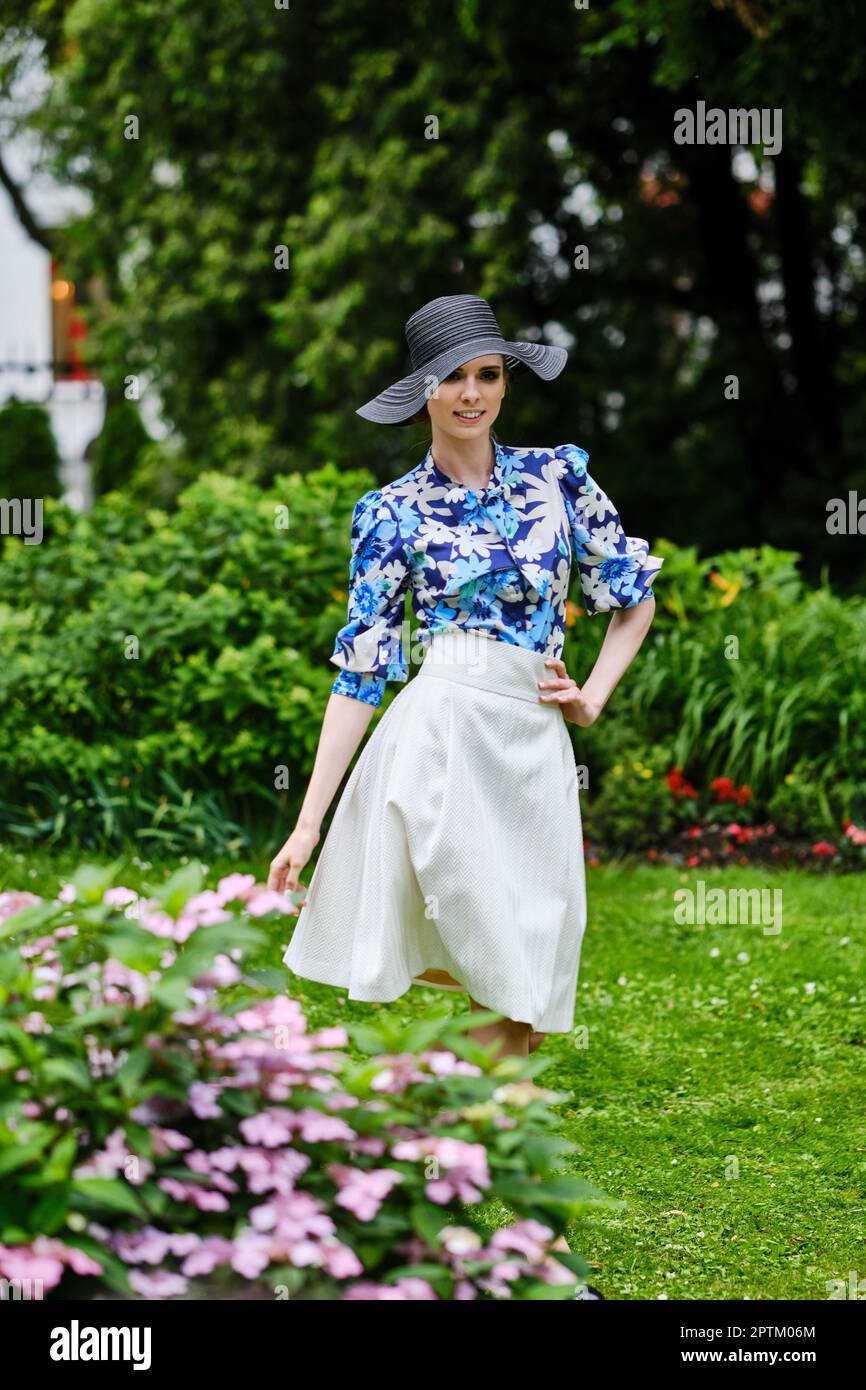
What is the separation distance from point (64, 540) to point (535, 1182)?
19.5 feet

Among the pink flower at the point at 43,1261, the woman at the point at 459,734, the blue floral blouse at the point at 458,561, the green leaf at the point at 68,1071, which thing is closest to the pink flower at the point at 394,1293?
the pink flower at the point at 43,1261

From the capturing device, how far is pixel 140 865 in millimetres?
6164

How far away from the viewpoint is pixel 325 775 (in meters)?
3.10

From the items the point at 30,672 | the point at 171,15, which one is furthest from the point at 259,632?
the point at 171,15

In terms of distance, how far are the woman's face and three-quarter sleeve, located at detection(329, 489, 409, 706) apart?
0.21m

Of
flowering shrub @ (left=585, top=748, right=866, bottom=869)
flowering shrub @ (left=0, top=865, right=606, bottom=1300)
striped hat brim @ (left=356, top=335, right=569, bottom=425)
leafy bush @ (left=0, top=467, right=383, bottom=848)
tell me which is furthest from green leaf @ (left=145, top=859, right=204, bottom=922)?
flowering shrub @ (left=585, top=748, right=866, bottom=869)

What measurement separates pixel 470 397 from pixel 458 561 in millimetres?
325

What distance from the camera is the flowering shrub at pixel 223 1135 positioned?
197 centimetres

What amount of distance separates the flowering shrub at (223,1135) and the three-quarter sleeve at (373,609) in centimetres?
96

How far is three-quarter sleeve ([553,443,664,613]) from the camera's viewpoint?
10.8 ft

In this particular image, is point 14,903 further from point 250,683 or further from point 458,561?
point 250,683

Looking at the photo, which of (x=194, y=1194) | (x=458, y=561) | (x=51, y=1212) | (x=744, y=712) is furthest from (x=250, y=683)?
(x=51, y=1212)

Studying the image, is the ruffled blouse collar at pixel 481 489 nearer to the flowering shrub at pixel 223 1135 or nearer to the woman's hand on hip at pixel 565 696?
the woman's hand on hip at pixel 565 696
